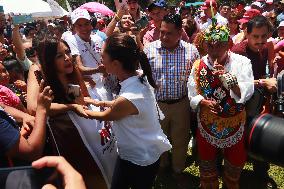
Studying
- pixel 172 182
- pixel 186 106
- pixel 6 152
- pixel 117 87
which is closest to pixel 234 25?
pixel 186 106

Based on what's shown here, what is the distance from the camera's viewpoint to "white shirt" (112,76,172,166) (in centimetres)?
250

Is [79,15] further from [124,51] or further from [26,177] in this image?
[26,177]

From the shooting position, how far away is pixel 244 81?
313cm

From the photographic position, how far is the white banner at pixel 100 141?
2437 millimetres

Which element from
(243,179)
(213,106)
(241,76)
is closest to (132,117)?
(213,106)

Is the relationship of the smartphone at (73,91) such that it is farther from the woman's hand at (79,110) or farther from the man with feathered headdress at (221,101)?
the man with feathered headdress at (221,101)

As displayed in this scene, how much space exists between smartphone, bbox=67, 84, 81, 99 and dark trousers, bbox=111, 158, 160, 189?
59 centimetres

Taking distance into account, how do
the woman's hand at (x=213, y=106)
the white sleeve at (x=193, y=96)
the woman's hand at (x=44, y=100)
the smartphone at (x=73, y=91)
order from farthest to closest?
the white sleeve at (x=193, y=96) → the woman's hand at (x=213, y=106) → the smartphone at (x=73, y=91) → the woman's hand at (x=44, y=100)

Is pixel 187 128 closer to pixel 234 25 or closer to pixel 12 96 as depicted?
pixel 12 96

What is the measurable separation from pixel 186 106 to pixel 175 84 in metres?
0.32

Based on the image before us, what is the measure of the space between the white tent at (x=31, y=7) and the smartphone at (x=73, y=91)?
6622 millimetres

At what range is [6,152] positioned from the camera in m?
1.76

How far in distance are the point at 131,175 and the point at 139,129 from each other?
366 millimetres

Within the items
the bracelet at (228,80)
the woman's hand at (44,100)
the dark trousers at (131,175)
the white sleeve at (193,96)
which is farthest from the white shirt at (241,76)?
the woman's hand at (44,100)
